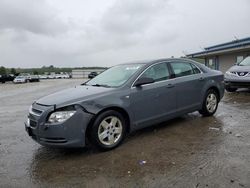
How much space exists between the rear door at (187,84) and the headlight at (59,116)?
2568mm

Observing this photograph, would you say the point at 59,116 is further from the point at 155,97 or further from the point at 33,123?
the point at 155,97

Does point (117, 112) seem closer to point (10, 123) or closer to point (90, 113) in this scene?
point (90, 113)

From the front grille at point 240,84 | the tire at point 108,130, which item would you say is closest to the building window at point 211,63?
the front grille at point 240,84

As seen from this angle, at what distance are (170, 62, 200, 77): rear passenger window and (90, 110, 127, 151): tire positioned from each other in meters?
1.93

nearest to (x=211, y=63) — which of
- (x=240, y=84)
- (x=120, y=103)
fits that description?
(x=240, y=84)

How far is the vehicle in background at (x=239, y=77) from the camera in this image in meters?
10.4

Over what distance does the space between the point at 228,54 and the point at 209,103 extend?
1674 cm

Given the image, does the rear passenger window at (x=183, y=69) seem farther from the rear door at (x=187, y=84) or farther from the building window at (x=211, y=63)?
the building window at (x=211, y=63)

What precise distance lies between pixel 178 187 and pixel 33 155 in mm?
2629

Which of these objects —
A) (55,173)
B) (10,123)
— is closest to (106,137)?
(55,173)

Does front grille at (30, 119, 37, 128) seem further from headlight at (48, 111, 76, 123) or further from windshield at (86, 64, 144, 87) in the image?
windshield at (86, 64, 144, 87)

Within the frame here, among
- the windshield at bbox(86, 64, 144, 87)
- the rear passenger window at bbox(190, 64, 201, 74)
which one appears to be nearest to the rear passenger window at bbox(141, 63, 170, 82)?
the windshield at bbox(86, 64, 144, 87)

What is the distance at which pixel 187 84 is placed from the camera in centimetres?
591

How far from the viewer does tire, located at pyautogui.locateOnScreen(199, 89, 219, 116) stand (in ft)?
21.3
